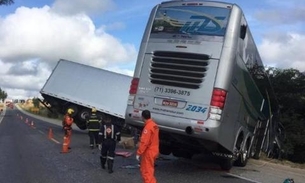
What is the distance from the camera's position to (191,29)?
959 cm

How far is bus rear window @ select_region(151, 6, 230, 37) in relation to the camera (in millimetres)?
9406

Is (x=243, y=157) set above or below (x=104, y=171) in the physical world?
above

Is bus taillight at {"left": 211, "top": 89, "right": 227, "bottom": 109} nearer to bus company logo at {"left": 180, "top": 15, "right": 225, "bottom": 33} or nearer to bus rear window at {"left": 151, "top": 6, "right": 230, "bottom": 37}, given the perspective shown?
bus rear window at {"left": 151, "top": 6, "right": 230, "bottom": 37}

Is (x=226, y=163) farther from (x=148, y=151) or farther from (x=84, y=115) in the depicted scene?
(x=84, y=115)

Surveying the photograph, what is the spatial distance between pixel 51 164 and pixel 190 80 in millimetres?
4650

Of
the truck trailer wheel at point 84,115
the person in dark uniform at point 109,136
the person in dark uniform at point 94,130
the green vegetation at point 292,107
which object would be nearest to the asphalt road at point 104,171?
the person in dark uniform at point 109,136

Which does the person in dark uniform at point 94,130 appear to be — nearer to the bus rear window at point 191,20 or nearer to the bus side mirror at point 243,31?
the bus rear window at point 191,20

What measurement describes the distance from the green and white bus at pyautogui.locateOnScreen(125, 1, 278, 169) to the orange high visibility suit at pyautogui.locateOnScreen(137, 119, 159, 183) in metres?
1.56

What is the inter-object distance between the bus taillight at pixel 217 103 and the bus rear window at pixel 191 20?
1.33 metres

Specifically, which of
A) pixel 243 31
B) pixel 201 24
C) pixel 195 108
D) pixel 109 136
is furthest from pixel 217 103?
pixel 109 136

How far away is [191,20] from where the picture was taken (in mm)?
9633

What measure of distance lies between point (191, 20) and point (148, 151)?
349 cm

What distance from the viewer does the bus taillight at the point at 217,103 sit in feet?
29.4

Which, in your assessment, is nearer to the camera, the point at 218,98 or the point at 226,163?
the point at 218,98
